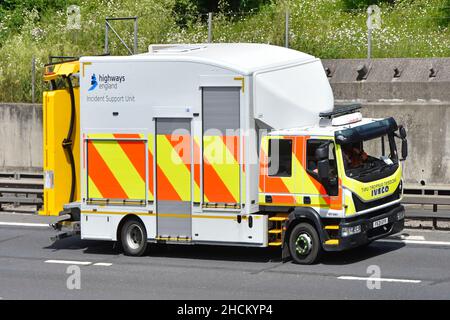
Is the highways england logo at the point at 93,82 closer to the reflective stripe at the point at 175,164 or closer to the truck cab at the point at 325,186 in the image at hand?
the reflective stripe at the point at 175,164

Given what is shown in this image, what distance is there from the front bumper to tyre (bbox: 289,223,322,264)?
21 cm

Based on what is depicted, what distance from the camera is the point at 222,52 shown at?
17.7 metres

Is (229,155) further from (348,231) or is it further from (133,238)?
(133,238)

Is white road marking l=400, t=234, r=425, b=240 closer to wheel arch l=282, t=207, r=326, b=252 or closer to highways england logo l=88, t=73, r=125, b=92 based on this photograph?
wheel arch l=282, t=207, r=326, b=252

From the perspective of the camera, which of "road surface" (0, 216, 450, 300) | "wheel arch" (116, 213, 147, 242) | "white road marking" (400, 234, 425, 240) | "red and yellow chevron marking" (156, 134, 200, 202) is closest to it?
"road surface" (0, 216, 450, 300)

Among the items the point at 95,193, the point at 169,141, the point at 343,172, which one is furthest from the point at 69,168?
the point at 343,172

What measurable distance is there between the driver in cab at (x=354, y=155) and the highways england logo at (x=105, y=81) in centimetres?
377

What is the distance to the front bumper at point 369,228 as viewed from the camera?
1655cm

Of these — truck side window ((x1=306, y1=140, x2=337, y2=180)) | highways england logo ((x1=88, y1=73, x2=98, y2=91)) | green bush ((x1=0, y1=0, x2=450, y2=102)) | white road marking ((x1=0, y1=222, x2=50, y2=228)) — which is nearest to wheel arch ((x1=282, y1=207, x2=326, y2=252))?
truck side window ((x1=306, y1=140, x2=337, y2=180))

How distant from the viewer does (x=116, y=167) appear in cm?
1820

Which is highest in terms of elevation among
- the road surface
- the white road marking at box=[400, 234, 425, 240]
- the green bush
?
the green bush

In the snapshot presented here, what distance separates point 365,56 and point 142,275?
10.5 meters

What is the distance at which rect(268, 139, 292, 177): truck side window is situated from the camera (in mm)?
16953

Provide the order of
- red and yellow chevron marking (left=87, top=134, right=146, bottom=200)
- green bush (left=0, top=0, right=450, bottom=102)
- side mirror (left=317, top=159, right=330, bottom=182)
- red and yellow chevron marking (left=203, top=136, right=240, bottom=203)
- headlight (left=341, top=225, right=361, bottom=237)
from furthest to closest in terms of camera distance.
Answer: green bush (left=0, top=0, right=450, bottom=102), red and yellow chevron marking (left=87, top=134, right=146, bottom=200), red and yellow chevron marking (left=203, top=136, right=240, bottom=203), headlight (left=341, top=225, right=361, bottom=237), side mirror (left=317, top=159, right=330, bottom=182)
